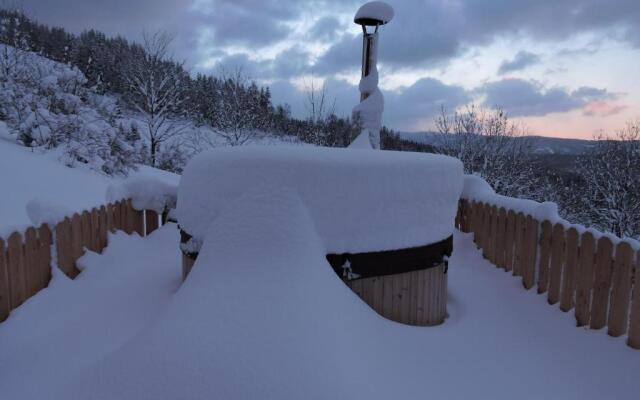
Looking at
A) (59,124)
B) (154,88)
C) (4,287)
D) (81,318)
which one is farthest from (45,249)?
(154,88)

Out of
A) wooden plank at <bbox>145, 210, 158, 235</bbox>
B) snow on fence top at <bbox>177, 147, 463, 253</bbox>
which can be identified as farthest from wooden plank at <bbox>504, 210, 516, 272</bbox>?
wooden plank at <bbox>145, 210, 158, 235</bbox>

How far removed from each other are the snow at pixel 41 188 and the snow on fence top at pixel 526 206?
215 inches

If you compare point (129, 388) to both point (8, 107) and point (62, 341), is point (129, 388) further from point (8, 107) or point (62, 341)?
point (8, 107)

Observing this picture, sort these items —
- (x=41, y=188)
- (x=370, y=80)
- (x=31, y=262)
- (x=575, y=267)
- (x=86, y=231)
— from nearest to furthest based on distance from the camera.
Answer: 1. (x=31, y=262)
2. (x=575, y=267)
3. (x=86, y=231)
4. (x=370, y=80)
5. (x=41, y=188)

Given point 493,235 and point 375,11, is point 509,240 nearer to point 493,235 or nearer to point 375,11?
point 493,235

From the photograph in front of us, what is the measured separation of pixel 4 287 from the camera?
12.7ft

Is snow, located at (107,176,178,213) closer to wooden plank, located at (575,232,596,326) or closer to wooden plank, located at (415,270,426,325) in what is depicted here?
wooden plank, located at (415,270,426,325)

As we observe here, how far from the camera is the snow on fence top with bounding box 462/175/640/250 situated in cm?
420

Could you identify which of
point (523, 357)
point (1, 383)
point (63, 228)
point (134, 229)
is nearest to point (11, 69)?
point (134, 229)

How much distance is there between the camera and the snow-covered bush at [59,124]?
35.3 feet

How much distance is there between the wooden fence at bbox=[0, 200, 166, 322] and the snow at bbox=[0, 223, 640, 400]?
0.67ft

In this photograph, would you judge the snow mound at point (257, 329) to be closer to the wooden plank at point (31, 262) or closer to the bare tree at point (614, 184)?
the wooden plank at point (31, 262)

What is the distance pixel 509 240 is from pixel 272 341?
4.51 metres

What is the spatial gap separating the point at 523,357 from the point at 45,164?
1006 cm
